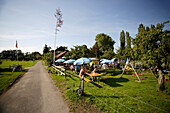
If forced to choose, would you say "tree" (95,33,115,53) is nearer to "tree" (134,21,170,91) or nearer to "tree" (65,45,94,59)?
"tree" (65,45,94,59)

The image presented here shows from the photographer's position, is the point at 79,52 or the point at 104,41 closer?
the point at 79,52

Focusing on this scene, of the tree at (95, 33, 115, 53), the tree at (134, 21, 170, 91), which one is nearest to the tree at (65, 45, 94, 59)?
the tree at (134, 21, 170, 91)

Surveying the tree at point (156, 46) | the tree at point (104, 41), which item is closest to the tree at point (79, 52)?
the tree at point (156, 46)

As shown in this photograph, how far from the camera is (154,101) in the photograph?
5.38 m

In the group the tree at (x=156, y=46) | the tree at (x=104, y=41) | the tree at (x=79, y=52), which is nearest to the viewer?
the tree at (x=156, y=46)

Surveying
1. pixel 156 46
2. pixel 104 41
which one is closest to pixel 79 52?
pixel 156 46

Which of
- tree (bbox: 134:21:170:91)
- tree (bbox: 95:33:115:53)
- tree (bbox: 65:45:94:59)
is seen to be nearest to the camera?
tree (bbox: 134:21:170:91)

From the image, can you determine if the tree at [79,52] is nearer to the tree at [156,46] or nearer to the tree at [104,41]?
the tree at [156,46]

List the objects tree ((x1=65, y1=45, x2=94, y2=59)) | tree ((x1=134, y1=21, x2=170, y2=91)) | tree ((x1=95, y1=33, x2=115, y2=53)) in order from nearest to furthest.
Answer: tree ((x1=134, y1=21, x2=170, y2=91))
tree ((x1=65, y1=45, x2=94, y2=59))
tree ((x1=95, y1=33, x2=115, y2=53))

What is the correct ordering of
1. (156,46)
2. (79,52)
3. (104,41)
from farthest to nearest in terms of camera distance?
(104,41) < (79,52) < (156,46)

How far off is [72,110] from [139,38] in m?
7.99

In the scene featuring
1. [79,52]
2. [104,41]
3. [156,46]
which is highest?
[104,41]

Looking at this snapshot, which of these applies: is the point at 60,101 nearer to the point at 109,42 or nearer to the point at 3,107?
the point at 3,107

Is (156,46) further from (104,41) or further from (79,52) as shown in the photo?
(104,41)
